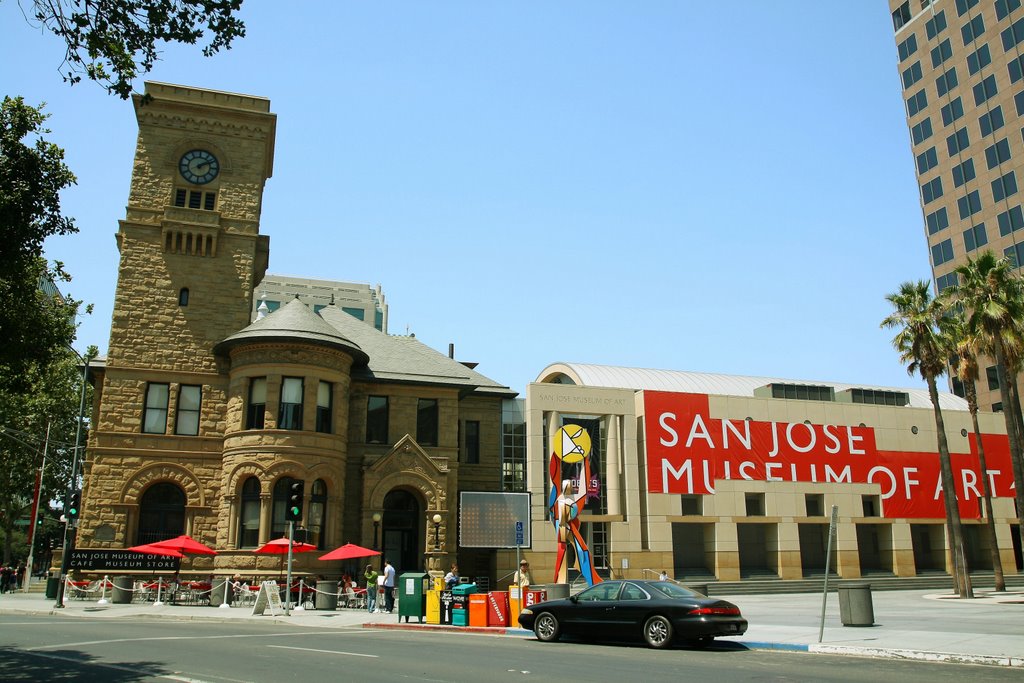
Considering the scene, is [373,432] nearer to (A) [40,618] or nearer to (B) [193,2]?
(A) [40,618]

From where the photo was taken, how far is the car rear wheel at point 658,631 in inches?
620

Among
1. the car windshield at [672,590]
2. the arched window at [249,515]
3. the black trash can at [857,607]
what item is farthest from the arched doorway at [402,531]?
the car windshield at [672,590]

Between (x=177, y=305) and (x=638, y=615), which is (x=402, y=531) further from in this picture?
(x=638, y=615)

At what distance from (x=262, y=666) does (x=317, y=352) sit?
23.2 meters

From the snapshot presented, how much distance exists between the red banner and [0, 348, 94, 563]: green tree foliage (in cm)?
3589

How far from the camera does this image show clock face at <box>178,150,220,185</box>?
38406 millimetres

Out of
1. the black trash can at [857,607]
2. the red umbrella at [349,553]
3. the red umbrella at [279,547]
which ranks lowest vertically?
the black trash can at [857,607]

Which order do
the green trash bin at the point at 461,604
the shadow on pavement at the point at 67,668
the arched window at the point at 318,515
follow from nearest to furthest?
the shadow on pavement at the point at 67,668, the green trash bin at the point at 461,604, the arched window at the point at 318,515

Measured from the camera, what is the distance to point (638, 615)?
1630 cm

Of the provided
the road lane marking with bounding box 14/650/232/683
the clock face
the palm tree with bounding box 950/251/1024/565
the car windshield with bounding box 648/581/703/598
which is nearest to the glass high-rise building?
the palm tree with bounding box 950/251/1024/565

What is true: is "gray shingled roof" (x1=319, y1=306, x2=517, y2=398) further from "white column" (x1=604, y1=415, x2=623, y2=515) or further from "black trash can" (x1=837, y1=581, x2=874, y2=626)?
"black trash can" (x1=837, y1=581, x2=874, y2=626)

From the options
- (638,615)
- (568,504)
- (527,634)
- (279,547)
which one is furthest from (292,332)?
(638,615)

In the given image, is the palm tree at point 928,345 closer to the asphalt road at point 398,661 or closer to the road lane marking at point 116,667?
the asphalt road at point 398,661

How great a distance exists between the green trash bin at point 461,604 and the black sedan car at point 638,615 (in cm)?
398
